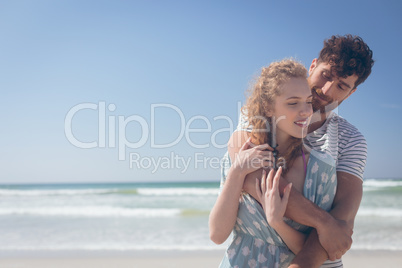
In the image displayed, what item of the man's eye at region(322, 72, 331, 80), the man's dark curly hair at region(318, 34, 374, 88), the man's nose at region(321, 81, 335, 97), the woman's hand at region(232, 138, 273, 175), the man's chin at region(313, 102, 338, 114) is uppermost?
the man's dark curly hair at region(318, 34, 374, 88)

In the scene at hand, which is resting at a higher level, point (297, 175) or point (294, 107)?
point (294, 107)

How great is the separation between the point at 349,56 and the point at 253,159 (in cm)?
109

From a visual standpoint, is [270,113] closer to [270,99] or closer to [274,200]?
[270,99]

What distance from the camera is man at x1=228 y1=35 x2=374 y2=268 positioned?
69.4 inches

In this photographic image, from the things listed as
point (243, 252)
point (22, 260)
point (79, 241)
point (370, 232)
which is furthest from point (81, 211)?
point (243, 252)

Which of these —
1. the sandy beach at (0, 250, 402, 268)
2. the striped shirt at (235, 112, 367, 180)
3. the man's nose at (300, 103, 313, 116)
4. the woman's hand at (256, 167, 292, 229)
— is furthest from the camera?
the sandy beach at (0, 250, 402, 268)

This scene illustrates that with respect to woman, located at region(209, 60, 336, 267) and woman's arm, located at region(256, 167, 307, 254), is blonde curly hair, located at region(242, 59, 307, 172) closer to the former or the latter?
woman, located at region(209, 60, 336, 267)

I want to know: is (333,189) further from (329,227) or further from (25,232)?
(25,232)

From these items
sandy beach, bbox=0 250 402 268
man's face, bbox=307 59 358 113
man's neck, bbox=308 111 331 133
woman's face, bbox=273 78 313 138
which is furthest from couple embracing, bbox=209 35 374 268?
sandy beach, bbox=0 250 402 268

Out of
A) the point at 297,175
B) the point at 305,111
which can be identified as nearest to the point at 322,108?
the point at 305,111

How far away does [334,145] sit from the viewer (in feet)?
7.11

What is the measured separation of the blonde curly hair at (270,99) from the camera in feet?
6.45

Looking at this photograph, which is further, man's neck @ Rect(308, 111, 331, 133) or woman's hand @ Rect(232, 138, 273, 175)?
man's neck @ Rect(308, 111, 331, 133)

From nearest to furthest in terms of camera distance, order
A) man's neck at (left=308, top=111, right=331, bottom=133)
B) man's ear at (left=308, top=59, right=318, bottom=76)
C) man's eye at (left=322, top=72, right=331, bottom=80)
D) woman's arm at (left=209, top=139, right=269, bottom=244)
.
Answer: woman's arm at (left=209, top=139, right=269, bottom=244)
man's neck at (left=308, top=111, right=331, bottom=133)
man's eye at (left=322, top=72, right=331, bottom=80)
man's ear at (left=308, top=59, right=318, bottom=76)
